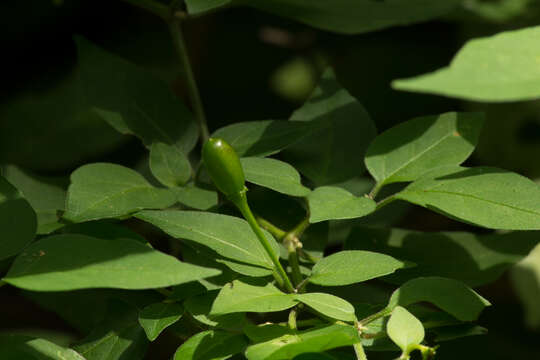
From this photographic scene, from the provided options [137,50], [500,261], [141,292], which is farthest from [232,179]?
[137,50]

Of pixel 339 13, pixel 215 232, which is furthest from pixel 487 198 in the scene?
pixel 339 13

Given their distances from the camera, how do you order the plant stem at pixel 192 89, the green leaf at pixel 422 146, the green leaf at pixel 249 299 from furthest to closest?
the plant stem at pixel 192 89, the green leaf at pixel 422 146, the green leaf at pixel 249 299

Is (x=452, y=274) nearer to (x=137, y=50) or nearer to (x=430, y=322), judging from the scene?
(x=430, y=322)

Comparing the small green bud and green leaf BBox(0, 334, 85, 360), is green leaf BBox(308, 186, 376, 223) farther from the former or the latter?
green leaf BBox(0, 334, 85, 360)

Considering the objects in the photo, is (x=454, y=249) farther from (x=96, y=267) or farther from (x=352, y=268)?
(x=96, y=267)

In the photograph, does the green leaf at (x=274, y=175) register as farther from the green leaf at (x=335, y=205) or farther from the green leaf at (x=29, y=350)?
the green leaf at (x=29, y=350)

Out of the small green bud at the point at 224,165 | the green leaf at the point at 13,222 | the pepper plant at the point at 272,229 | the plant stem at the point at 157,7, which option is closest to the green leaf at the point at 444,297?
the pepper plant at the point at 272,229

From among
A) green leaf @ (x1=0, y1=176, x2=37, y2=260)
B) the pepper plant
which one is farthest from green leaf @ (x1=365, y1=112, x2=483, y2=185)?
green leaf @ (x1=0, y1=176, x2=37, y2=260)
